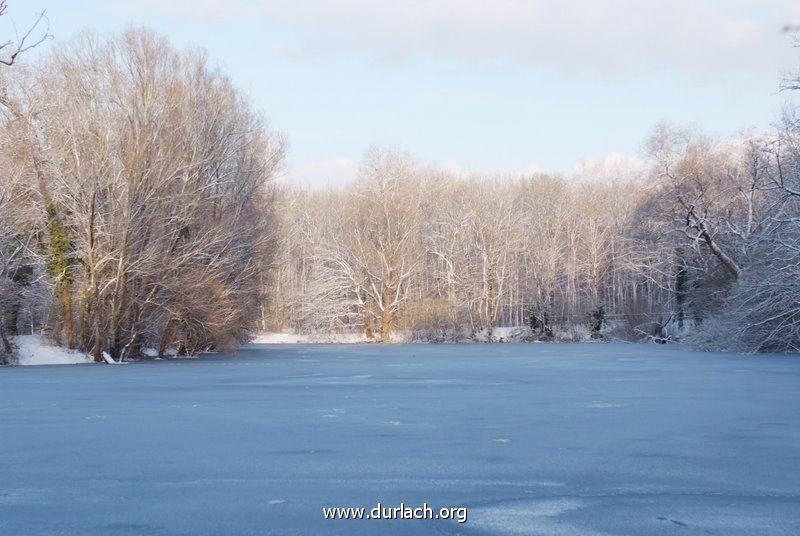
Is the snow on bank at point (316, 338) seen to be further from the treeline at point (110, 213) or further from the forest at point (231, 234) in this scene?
the treeline at point (110, 213)

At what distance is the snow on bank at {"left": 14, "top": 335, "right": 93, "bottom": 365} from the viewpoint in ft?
86.6

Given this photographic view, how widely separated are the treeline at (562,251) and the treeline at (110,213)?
6.94 meters

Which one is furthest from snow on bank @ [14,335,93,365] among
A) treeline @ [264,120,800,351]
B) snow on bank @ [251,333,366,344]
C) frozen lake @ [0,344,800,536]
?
snow on bank @ [251,333,366,344]

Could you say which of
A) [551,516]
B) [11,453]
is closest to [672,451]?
[551,516]

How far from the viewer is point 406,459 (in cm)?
729

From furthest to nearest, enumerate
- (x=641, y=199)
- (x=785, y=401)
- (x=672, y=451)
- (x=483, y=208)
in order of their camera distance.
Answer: (x=483, y=208) < (x=641, y=199) < (x=785, y=401) < (x=672, y=451)

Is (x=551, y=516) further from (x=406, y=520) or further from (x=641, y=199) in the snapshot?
(x=641, y=199)

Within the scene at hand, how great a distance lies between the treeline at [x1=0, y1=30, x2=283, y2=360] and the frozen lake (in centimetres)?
1255

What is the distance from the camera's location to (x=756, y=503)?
18.7 ft

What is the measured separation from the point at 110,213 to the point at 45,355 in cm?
489

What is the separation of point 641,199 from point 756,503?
32.5m

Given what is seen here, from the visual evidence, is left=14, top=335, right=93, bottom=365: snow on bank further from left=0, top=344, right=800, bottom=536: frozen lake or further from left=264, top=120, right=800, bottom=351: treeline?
left=0, top=344, right=800, bottom=536: frozen lake

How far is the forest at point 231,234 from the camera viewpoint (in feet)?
84.5

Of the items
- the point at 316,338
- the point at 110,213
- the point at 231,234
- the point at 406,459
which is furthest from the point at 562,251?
the point at 406,459
